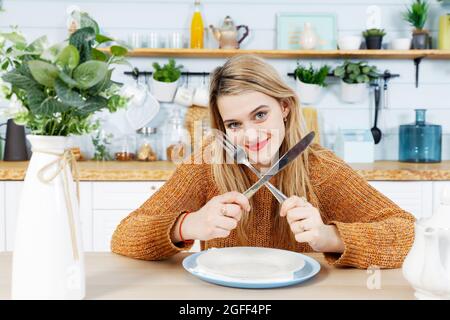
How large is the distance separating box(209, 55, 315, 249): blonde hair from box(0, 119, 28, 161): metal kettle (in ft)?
5.39

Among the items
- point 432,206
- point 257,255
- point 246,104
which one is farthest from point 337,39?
point 257,255

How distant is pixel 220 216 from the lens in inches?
43.2

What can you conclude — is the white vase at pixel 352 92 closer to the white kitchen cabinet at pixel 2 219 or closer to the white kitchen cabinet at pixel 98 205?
the white kitchen cabinet at pixel 98 205

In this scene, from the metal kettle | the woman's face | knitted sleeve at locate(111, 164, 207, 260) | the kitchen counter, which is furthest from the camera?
the metal kettle

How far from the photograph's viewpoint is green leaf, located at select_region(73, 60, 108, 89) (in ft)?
2.71

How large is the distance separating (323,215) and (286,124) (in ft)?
0.92

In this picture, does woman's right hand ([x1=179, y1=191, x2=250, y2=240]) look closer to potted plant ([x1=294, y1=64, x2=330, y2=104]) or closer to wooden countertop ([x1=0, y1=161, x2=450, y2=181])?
wooden countertop ([x1=0, y1=161, x2=450, y2=181])

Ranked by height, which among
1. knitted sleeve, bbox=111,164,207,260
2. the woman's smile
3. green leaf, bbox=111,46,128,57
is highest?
green leaf, bbox=111,46,128,57

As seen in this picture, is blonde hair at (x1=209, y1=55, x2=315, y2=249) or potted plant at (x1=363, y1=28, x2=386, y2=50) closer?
blonde hair at (x1=209, y1=55, x2=315, y2=249)

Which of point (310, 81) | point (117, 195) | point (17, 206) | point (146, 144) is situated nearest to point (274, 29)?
point (310, 81)

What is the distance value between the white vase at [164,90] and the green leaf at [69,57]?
2167mm

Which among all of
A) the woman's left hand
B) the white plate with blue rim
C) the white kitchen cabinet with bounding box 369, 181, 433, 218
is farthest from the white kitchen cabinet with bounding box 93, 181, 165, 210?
the woman's left hand

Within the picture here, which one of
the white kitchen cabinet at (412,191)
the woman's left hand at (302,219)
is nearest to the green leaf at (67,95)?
the woman's left hand at (302,219)

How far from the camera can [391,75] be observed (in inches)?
122
